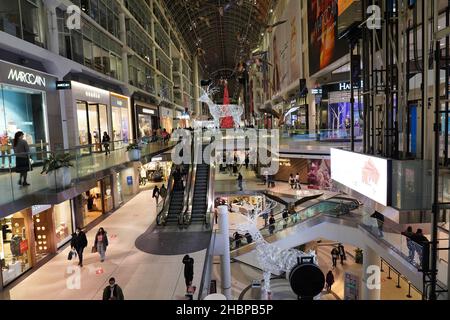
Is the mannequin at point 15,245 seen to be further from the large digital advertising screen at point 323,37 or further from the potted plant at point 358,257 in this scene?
the large digital advertising screen at point 323,37

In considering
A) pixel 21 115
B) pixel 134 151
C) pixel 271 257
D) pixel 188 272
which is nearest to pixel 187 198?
pixel 134 151

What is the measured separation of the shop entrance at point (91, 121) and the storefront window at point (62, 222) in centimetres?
465

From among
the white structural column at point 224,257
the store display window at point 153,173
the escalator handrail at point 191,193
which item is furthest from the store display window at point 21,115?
the store display window at point 153,173

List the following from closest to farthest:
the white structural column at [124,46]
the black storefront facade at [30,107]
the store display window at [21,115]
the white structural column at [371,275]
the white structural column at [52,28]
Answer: the white structural column at [371,275] → the black storefront facade at [30,107] → the store display window at [21,115] → the white structural column at [52,28] → the white structural column at [124,46]

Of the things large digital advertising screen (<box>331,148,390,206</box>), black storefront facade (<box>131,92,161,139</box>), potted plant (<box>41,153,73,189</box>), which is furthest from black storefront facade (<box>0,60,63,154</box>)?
large digital advertising screen (<box>331,148,390,206</box>)

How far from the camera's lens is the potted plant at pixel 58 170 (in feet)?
30.0

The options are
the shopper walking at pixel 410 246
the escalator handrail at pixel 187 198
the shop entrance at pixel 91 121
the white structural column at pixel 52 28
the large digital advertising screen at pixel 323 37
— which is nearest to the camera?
the shopper walking at pixel 410 246

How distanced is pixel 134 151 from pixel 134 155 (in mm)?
296

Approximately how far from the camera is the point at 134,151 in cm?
1770

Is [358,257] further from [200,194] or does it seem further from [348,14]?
[348,14]

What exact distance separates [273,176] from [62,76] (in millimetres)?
18422

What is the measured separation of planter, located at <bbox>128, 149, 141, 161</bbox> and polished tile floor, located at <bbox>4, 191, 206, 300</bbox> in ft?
17.1

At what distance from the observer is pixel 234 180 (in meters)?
26.8
